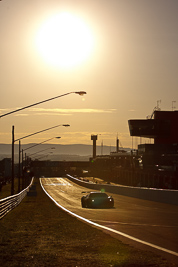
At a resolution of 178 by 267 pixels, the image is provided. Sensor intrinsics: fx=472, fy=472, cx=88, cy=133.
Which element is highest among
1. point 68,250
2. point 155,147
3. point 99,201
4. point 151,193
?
point 155,147

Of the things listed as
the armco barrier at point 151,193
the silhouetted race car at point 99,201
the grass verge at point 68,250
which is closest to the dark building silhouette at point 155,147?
the armco barrier at point 151,193

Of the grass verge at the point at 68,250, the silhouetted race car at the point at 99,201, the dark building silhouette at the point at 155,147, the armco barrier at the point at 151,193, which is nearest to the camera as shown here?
the grass verge at the point at 68,250

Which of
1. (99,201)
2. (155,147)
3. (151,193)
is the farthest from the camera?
(155,147)

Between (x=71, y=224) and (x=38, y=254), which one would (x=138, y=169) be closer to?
(x=71, y=224)

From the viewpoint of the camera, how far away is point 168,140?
5418 inches

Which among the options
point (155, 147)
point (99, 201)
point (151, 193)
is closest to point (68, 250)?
point (99, 201)

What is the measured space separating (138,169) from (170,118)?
17854 millimetres

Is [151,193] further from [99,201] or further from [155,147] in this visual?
[155,147]

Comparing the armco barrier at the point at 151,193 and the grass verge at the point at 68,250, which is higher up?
the grass verge at the point at 68,250

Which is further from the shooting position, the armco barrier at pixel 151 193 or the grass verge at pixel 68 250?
the armco barrier at pixel 151 193

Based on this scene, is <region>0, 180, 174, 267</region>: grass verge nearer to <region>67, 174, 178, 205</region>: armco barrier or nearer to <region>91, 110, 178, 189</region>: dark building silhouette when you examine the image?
<region>67, 174, 178, 205</region>: armco barrier

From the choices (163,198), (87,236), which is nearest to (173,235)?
(87,236)

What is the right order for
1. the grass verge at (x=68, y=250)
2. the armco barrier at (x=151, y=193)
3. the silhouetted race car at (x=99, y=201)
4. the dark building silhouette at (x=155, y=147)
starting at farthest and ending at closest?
the dark building silhouette at (x=155, y=147) → the armco barrier at (x=151, y=193) → the silhouetted race car at (x=99, y=201) → the grass verge at (x=68, y=250)

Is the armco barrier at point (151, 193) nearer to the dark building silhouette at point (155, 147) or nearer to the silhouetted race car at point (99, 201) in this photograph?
the silhouetted race car at point (99, 201)
